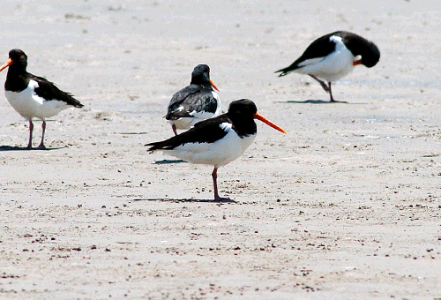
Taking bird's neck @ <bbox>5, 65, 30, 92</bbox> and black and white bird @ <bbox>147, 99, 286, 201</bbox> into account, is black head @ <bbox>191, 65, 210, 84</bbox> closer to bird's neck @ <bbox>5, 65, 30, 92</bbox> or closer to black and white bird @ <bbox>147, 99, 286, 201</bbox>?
bird's neck @ <bbox>5, 65, 30, 92</bbox>

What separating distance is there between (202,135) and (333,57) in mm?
7183

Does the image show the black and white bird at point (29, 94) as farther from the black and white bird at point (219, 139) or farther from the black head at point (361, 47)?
the black head at point (361, 47)

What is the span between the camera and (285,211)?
Answer: 7.59 m

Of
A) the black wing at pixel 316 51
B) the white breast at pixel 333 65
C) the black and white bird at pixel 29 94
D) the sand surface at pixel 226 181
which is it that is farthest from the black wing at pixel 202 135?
the black wing at pixel 316 51

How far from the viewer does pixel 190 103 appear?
10523mm

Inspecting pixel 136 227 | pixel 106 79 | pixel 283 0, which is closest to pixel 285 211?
pixel 136 227

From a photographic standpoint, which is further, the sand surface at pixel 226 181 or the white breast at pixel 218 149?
the white breast at pixel 218 149

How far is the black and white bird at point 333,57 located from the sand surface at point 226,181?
380mm

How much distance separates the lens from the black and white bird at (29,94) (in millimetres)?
11148

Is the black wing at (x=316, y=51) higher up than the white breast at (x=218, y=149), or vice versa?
the black wing at (x=316, y=51)

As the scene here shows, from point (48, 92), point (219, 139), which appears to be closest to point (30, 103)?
point (48, 92)

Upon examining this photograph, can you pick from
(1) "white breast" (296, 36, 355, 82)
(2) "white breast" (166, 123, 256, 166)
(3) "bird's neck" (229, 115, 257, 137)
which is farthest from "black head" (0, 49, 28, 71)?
(1) "white breast" (296, 36, 355, 82)

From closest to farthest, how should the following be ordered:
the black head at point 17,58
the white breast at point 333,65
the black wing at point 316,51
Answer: the black head at point 17,58 < the white breast at point 333,65 < the black wing at point 316,51

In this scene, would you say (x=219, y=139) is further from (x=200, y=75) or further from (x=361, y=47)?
(x=361, y=47)
